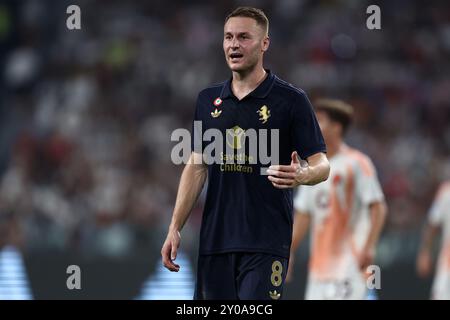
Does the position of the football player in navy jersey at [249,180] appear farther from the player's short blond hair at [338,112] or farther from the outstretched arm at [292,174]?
the player's short blond hair at [338,112]

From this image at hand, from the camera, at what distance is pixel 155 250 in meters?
11.8

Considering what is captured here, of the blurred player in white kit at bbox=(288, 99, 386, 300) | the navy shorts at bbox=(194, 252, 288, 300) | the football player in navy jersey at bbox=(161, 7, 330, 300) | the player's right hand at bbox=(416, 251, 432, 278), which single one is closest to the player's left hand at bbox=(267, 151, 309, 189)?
the football player in navy jersey at bbox=(161, 7, 330, 300)

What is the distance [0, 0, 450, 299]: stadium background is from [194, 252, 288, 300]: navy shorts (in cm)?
540

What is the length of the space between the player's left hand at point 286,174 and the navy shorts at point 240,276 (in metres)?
0.58

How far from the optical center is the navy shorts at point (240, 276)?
5.89 metres

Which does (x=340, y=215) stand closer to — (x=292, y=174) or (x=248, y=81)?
(x=248, y=81)

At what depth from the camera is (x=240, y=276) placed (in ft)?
19.6

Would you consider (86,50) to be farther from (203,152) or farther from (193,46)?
(203,152)

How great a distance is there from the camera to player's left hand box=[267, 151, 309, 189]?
5.53m

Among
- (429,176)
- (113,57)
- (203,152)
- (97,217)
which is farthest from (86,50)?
(203,152)

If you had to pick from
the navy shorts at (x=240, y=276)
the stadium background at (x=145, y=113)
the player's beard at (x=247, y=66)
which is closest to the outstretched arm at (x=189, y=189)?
the navy shorts at (x=240, y=276)

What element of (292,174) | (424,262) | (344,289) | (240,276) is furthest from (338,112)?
(292,174)
